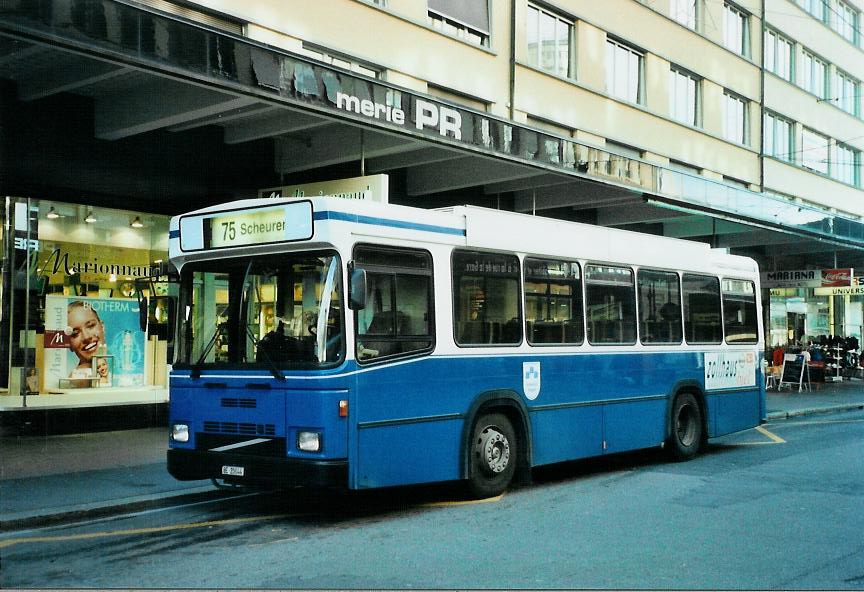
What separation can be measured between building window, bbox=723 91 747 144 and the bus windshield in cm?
2412

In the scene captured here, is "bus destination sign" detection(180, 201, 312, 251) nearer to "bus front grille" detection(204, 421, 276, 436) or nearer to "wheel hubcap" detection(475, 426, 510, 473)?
"bus front grille" detection(204, 421, 276, 436)

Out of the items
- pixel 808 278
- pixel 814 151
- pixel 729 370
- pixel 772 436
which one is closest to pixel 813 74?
pixel 814 151

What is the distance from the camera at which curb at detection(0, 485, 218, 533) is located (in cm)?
836

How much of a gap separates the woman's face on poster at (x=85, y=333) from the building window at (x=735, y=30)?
73.5ft

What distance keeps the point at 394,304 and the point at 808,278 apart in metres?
23.9

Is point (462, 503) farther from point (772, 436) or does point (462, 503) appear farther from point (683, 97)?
point (683, 97)

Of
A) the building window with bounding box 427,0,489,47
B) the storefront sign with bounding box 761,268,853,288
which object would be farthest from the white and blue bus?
the storefront sign with bounding box 761,268,853,288

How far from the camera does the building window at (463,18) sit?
61.5 feet

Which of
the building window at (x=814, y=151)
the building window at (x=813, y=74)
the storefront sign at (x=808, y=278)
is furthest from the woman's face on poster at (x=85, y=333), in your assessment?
the building window at (x=813, y=74)

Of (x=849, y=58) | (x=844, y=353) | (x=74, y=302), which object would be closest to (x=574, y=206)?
(x=74, y=302)

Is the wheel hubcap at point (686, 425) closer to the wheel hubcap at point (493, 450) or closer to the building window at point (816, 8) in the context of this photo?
the wheel hubcap at point (493, 450)

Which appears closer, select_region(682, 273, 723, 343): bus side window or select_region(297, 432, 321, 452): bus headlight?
select_region(297, 432, 321, 452): bus headlight

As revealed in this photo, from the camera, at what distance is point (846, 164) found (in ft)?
128

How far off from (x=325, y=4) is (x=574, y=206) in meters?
7.99
